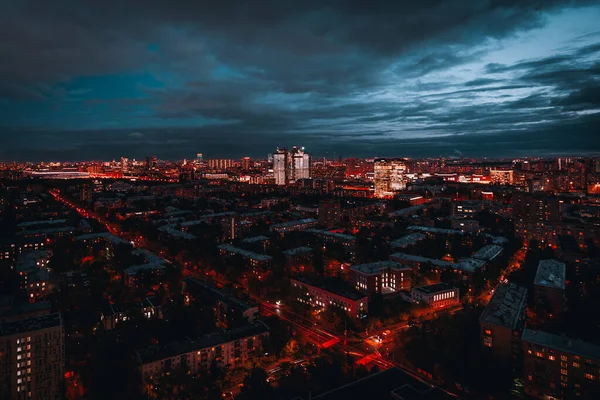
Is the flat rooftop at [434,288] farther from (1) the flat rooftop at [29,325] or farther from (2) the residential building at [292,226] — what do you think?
(2) the residential building at [292,226]

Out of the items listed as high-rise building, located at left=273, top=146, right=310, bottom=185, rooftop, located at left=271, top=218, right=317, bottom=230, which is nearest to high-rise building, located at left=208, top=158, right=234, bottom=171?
high-rise building, located at left=273, top=146, right=310, bottom=185

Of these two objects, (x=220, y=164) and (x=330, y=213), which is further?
(x=220, y=164)

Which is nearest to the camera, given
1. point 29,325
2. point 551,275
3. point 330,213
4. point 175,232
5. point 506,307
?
point 29,325

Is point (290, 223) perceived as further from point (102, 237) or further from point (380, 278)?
point (380, 278)

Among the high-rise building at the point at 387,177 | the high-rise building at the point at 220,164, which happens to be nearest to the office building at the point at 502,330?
the high-rise building at the point at 387,177

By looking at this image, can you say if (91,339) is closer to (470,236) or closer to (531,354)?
(531,354)

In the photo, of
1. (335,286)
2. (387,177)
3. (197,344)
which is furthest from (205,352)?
(387,177)

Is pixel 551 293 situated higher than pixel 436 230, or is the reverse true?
pixel 436 230

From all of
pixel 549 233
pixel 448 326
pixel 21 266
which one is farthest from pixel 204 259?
pixel 549 233
